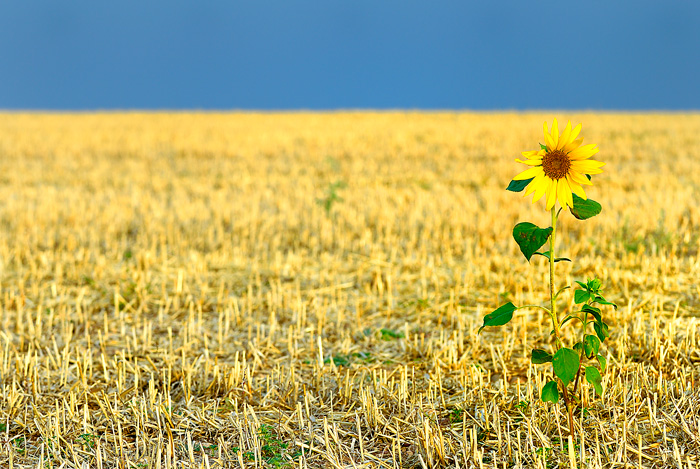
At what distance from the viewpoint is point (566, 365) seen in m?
2.93

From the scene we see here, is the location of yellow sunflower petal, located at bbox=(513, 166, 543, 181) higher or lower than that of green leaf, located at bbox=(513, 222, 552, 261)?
higher

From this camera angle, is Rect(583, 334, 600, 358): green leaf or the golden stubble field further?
the golden stubble field

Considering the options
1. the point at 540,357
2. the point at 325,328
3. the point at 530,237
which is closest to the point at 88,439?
the point at 325,328

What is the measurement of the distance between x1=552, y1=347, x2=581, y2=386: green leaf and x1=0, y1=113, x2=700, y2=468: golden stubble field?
0.41 meters

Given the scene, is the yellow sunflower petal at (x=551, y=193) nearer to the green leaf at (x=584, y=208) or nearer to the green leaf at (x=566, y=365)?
the green leaf at (x=584, y=208)

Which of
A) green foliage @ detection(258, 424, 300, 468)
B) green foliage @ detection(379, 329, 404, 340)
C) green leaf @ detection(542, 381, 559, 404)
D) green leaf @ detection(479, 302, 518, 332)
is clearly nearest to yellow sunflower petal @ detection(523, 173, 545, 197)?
green leaf @ detection(479, 302, 518, 332)

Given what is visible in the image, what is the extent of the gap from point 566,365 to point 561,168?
0.93m

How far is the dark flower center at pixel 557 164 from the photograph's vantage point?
9.84 ft

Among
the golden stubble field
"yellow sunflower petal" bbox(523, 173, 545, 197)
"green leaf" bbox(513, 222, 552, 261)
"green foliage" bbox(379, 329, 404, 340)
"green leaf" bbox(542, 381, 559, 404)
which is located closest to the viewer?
"green leaf" bbox(513, 222, 552, 261)

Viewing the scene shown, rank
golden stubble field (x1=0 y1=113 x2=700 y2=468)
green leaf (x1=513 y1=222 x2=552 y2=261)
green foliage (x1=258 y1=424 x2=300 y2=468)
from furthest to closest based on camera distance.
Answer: golden stubble field (x1=0 y1=113 x2=700 y2=468)
green foliage (x1=258 y1=424 x2=300 y2=468)
green leaf (x1=513 y1=222 x2=552 y2=261)

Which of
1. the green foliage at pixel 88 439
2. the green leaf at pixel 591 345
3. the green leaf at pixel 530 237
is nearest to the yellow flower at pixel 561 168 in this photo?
the green leaf at pixel 530 237

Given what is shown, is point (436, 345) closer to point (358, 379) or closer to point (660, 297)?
point (358, 379)

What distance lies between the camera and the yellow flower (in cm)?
298

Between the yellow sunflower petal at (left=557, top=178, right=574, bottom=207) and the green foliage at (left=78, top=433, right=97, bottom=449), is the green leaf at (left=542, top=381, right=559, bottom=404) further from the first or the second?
the green foliage at (left=78, top=433, right=97, bottom=449)
